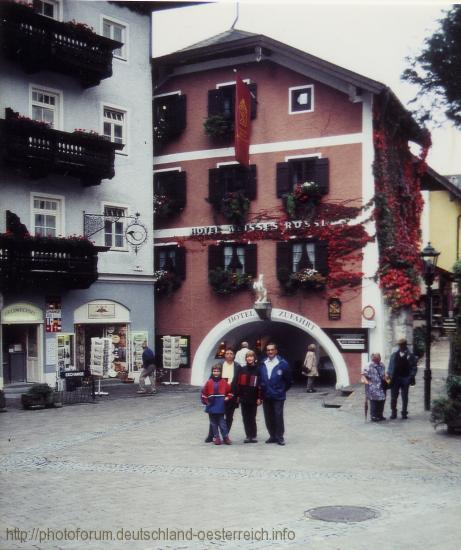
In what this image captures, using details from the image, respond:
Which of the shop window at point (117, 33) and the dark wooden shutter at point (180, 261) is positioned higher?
the shop window at point (117, 33)

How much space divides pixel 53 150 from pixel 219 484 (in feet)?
51.8

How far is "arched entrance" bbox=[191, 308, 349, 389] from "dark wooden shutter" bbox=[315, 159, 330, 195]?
4444 millimetres

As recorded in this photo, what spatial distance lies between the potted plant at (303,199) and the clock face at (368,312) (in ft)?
12.6

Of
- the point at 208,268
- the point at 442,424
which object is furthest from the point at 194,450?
the point at 208,268

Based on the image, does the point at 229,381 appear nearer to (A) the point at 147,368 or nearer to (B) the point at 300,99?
(A) the point at 147,368

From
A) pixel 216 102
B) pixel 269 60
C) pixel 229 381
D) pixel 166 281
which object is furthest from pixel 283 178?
pixel 229 381

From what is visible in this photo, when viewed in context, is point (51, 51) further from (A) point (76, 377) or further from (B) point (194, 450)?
(B) point (194, 450)

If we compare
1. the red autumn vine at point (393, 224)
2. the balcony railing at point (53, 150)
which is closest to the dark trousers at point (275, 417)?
the red autumn vine at point (393, 224)

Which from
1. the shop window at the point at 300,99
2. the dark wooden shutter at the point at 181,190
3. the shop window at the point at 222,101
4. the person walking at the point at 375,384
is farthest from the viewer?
the dark wooden shutter at the point at 181,190

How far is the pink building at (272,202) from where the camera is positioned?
88.7 feet

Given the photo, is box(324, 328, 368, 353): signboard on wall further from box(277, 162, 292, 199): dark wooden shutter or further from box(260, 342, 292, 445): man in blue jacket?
box(260, 342, 292, 445): man in blue jacket

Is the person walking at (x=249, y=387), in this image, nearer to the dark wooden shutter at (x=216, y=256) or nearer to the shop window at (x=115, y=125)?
the dark wooden shutter at (x=216, y=256)

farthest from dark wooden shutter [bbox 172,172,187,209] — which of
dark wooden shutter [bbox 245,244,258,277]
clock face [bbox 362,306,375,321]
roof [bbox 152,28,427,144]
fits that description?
clock face [bbox 362,306,375,321]

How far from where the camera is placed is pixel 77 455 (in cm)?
1413
